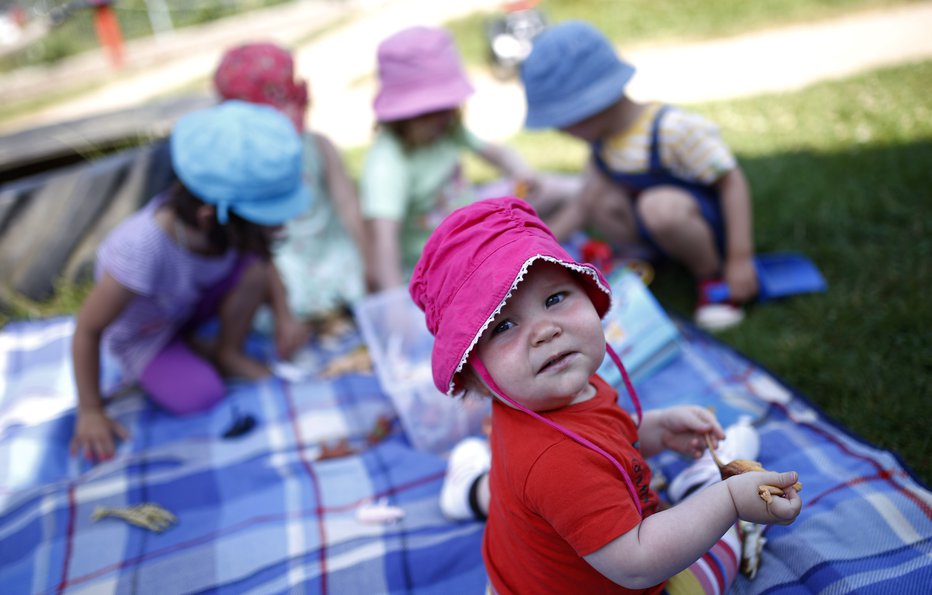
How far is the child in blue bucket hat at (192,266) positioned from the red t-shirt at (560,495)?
121 centimetres

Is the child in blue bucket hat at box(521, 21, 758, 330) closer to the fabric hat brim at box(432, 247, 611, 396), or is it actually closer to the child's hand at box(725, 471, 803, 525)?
the fabric hat brim at box(432, 247, 611, 396)

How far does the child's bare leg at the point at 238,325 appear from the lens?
2736 millimetres

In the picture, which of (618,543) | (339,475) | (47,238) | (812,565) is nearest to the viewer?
(618,543)

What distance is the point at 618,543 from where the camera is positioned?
1.13 m

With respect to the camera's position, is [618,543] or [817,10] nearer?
[618,543]

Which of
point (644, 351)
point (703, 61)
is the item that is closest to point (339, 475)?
point (644, 351)

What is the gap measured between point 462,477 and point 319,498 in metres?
0.46

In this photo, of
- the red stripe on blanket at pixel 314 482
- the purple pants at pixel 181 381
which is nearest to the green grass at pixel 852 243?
the red stripe on blanket at pixel 314 482

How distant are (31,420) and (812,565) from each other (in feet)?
8.17

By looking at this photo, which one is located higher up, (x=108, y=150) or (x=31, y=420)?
(x=108, y=150)

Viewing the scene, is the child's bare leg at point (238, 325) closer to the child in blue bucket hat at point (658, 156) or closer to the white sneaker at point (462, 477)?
the white sneaker at point (462, 477)

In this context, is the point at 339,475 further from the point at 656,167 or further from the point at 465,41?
the point at 465,41

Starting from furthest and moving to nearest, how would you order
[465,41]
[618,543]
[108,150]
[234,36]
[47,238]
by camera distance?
[234,36] → [465,41] → [108,150] → [47,238] → [618,543]

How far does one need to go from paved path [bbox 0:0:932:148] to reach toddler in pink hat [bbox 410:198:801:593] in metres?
3.95
